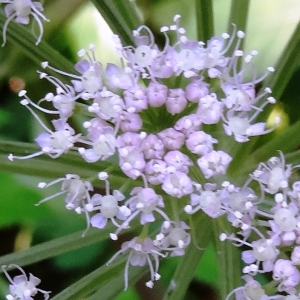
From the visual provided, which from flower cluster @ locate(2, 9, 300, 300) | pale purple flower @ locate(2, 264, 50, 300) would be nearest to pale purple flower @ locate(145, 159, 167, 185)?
flower cluster @ locate(2, 9, 300, 300)

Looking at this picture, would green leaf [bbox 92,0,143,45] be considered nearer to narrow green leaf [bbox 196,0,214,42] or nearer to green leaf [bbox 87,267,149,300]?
narrow green leaf [bbox 196,0,214,42]

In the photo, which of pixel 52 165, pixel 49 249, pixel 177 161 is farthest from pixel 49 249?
pixel 177 161

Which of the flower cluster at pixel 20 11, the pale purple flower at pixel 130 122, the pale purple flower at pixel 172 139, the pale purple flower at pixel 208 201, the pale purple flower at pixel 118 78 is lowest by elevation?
the pale purple flower at pixel 208 201

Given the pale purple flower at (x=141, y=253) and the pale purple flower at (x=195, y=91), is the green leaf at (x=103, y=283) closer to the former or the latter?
the pale purple flower at (x=141, y=253)

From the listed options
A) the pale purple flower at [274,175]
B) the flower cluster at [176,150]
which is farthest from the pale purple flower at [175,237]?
the pale purple flower at [274,175]

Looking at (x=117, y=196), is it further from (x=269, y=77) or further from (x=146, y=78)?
(x=269, y=77)

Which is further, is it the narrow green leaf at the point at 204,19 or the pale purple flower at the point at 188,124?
the narrow green leaf at the point at 204,19
